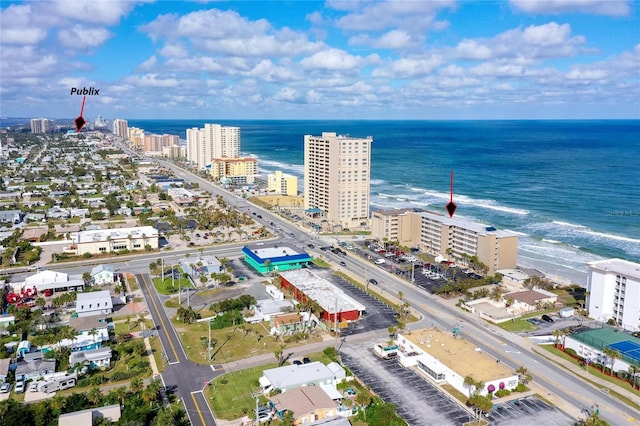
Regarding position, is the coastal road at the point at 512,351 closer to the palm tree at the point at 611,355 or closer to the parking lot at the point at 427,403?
the parking lot at the point at 427,403

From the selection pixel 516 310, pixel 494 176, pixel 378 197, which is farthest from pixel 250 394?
pixel 494 176

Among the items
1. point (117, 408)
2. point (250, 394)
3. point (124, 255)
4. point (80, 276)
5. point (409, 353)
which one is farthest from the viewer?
point (124, 255)

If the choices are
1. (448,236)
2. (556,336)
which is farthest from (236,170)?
(556,336)

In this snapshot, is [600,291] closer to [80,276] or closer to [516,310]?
[516,310]

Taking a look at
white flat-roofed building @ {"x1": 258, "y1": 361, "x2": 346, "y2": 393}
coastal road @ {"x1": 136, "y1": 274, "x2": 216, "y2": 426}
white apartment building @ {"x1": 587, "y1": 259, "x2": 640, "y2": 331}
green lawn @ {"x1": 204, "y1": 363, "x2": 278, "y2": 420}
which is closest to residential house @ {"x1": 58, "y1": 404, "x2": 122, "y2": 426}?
coastal road @ {"x1": 136, "y1": 274, "x2": 216, "y2": 426}

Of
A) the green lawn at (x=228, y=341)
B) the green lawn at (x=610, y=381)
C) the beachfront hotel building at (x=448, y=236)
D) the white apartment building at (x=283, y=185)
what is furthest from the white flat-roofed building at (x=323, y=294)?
the white apartment building at (x=283, y=185)

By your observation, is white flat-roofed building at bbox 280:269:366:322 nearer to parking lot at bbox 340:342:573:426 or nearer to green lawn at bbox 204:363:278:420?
parking lot at bbox 340:342:573:426
